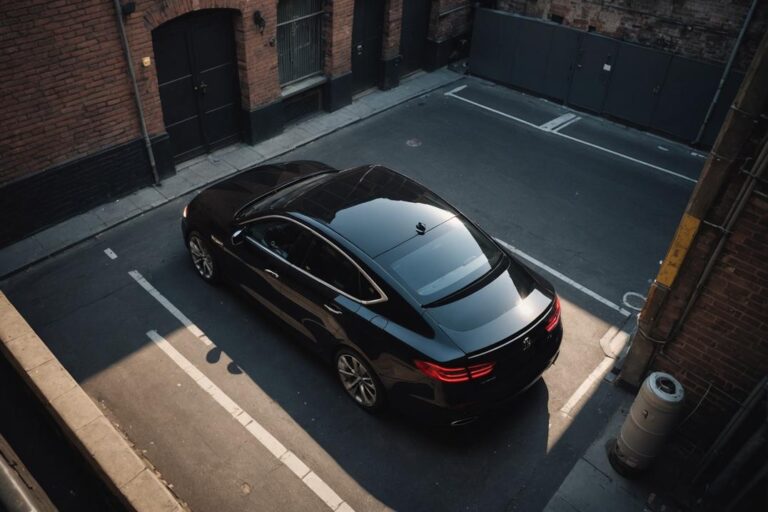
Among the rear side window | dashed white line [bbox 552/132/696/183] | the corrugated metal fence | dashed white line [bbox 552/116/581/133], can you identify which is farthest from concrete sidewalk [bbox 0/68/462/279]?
the rear side window

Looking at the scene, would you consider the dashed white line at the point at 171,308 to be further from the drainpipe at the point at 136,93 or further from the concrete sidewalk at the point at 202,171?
the drainpipe at the point at 136,93

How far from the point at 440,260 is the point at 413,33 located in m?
10.3

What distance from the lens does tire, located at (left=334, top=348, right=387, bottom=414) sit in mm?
6090

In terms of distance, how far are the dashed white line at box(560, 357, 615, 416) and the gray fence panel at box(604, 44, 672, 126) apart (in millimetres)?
7975

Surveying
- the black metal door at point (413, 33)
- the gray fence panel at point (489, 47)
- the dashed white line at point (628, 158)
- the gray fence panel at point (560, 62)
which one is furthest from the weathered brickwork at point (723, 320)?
the black metal door at point (413, 33)

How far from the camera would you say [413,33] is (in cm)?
1452

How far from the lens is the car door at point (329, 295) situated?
5.93 meters

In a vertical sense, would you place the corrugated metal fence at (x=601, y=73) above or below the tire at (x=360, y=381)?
above

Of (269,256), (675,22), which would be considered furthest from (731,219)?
(675,22)

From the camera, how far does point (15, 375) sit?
20.2 ft

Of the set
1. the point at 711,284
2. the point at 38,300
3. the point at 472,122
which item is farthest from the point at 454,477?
the point at 472,122

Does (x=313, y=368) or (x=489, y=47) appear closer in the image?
(x=313, y=368)

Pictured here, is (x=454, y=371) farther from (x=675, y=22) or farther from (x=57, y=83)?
(x=675, y=22)

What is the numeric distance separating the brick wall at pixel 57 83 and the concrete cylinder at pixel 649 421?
850cm
